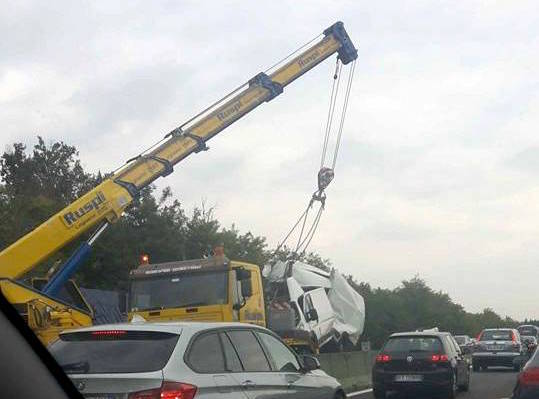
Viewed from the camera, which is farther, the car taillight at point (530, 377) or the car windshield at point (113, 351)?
the car taillight at point (530, 377)

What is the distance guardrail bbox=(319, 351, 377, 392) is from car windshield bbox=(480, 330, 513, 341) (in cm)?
777

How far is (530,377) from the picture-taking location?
10227mm

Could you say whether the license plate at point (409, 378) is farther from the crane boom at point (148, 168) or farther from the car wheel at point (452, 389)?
the crane boom at point (148, 168)

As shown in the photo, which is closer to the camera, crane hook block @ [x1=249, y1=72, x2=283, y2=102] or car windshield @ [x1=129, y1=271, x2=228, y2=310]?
car windshield @ [x1=129, y1=271, x2=228, y2=310]

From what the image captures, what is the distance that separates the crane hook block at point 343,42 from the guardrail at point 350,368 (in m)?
8.15

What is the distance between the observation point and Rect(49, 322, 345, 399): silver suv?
643cm

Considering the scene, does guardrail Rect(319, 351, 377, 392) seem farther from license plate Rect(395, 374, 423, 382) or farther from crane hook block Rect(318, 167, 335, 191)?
crane hook block Rect(318, 167, 335, 191)

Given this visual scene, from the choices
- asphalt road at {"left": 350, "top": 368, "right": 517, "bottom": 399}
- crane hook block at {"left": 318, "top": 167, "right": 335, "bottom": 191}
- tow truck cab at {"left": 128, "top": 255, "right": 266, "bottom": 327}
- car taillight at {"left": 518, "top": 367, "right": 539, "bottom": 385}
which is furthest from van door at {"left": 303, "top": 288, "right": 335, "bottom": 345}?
car taillight at {"left": 518, "top": 367, "right": 539, "bottom": 385}

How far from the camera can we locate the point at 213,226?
51875 millimetres

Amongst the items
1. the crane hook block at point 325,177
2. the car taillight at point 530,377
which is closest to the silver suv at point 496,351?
the crane hook block at point 325,177

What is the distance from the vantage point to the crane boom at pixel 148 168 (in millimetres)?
16953

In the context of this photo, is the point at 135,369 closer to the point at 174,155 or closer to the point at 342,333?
the point at 174,155

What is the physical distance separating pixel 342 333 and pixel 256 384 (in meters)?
19.1

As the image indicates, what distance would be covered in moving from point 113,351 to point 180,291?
29.9ft
